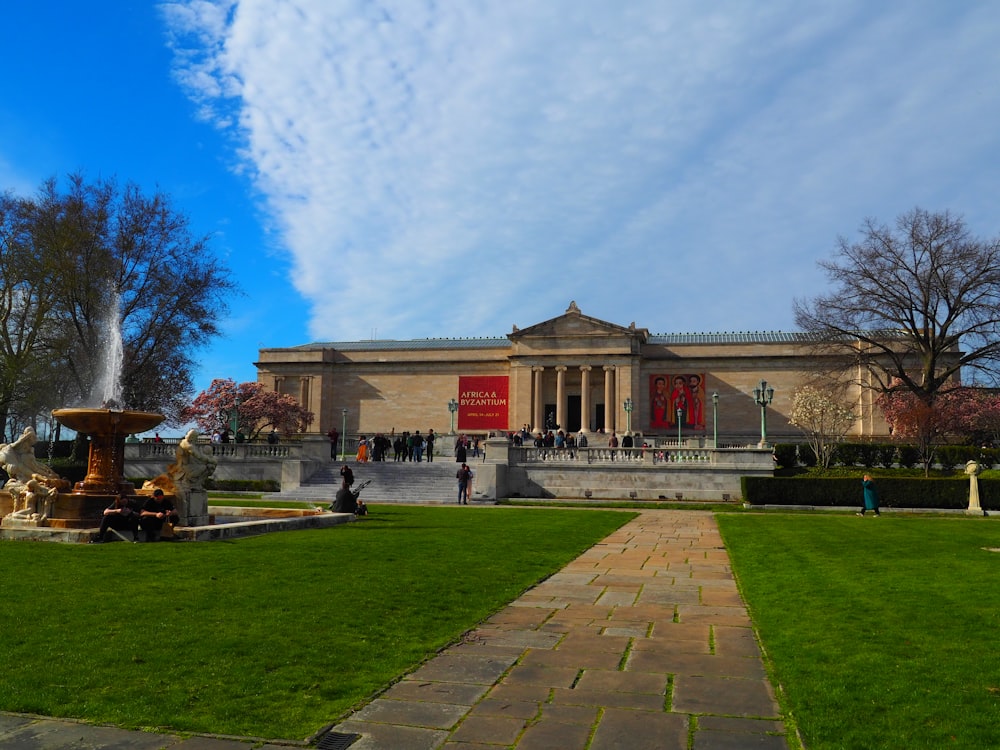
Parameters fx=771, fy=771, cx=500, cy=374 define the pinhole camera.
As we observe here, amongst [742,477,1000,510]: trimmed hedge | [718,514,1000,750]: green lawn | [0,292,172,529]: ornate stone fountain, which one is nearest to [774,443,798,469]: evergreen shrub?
[742,477,1000,510]: trimmed hedge

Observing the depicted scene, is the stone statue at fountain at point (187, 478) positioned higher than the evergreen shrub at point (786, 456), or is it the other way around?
the evergreen shrub at point (786, 456)

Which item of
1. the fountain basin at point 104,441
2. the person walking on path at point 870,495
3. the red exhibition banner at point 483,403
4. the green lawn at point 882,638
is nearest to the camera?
the green lawn at point 882,638

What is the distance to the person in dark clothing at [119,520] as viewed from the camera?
14.6 metres

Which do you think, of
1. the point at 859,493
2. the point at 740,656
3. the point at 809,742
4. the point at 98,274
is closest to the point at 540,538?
the point at 740,656

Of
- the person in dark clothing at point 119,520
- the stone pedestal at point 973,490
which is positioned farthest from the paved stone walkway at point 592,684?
the stone pedestal at point 973,490

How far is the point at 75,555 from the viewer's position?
12523mm

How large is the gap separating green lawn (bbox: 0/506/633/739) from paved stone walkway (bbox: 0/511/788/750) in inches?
10.6

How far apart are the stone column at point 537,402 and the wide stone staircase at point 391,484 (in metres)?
27.8

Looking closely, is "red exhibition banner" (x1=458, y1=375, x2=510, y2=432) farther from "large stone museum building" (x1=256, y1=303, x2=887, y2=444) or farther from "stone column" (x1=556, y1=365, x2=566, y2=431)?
"stone column" (x1=556, y1=365, x2=566, y2=431)

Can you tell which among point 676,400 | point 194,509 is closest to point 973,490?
point 194,509

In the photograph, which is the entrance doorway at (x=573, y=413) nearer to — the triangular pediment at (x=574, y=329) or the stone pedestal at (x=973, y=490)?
the triangular pediment at (x=574, y=329)

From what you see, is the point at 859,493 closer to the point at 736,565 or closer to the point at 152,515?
the point at 736,565

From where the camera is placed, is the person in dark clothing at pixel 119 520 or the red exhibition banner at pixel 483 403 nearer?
the person in dark clothing at pixel 119 520

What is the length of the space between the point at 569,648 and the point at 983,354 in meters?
39.7
